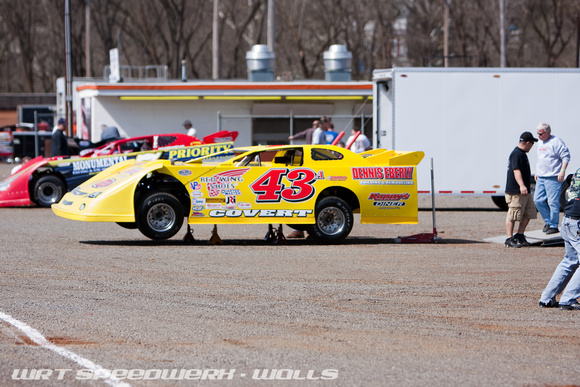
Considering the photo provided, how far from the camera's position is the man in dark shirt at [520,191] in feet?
42.5

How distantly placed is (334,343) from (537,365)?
62.9 inches

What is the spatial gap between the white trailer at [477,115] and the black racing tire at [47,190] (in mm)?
7534

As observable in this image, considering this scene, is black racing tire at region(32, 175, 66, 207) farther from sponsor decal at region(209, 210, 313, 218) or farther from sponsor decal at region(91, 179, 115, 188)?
sponsor decal at region(209, 210, 313, 218)

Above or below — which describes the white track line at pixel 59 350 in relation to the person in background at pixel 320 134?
below

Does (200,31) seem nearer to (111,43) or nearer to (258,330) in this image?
(111,43)

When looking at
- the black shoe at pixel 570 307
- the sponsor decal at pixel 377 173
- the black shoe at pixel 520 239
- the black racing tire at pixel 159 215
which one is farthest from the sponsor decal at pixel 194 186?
the black shoe at pixel 570 307

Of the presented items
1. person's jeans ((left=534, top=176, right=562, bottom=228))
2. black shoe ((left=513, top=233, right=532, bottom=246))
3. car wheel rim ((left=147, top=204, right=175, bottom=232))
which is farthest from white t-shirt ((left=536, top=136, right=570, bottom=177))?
car wheel rim ((left=147, top=204, right=175, bottom=232))

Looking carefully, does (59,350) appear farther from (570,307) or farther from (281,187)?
(281,187)

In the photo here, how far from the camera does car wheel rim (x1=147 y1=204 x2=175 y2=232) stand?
1325 centimetres

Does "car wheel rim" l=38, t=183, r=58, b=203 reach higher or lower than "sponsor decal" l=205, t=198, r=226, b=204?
lower

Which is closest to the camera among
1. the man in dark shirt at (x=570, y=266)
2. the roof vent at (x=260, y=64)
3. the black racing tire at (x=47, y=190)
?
the man in dark shirt at (x=570, y=266)

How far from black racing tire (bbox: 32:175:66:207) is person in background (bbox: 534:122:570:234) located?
10.2 m

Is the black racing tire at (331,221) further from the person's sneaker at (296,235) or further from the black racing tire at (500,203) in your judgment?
the black racing tire at (500,203)

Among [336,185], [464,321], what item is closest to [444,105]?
[336,185]
